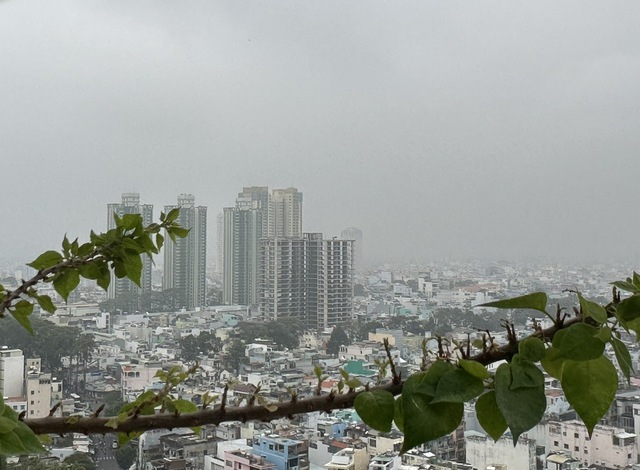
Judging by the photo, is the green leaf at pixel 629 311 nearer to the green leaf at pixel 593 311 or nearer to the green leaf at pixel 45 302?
the green leaf at pixel 593 311

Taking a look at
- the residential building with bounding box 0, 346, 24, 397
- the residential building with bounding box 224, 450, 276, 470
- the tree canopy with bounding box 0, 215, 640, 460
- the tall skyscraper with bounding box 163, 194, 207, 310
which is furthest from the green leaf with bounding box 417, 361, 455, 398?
the tall skyscraper with bounding box 163, 194, 207, 310

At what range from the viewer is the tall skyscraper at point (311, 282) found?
1259 mm

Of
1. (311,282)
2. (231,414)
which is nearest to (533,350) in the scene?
(231,414)

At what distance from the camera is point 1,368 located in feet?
3.05

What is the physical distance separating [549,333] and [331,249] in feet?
3.74

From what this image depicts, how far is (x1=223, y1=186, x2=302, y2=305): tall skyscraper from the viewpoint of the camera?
1457 mm

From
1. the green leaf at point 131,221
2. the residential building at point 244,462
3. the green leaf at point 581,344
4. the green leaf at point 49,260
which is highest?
the green leaf at point 131,221

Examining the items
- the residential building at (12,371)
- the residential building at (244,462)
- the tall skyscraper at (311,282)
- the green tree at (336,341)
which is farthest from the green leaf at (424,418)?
the tall skyscraper at (311,282)

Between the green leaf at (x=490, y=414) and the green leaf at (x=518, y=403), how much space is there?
0.02m

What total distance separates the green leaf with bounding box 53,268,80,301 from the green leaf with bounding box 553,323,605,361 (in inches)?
10.5

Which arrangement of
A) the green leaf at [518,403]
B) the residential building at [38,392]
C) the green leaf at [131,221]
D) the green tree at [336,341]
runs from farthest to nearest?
the green tree at [336,341], the residential building at [38,392], the green leaf at [131,221], the green leaf at [518,403]

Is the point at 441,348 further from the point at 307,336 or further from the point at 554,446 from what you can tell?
the point at 307,336

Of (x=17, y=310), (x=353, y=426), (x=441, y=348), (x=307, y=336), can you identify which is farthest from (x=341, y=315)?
(x=441, y=348)

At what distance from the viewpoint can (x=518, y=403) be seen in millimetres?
146
